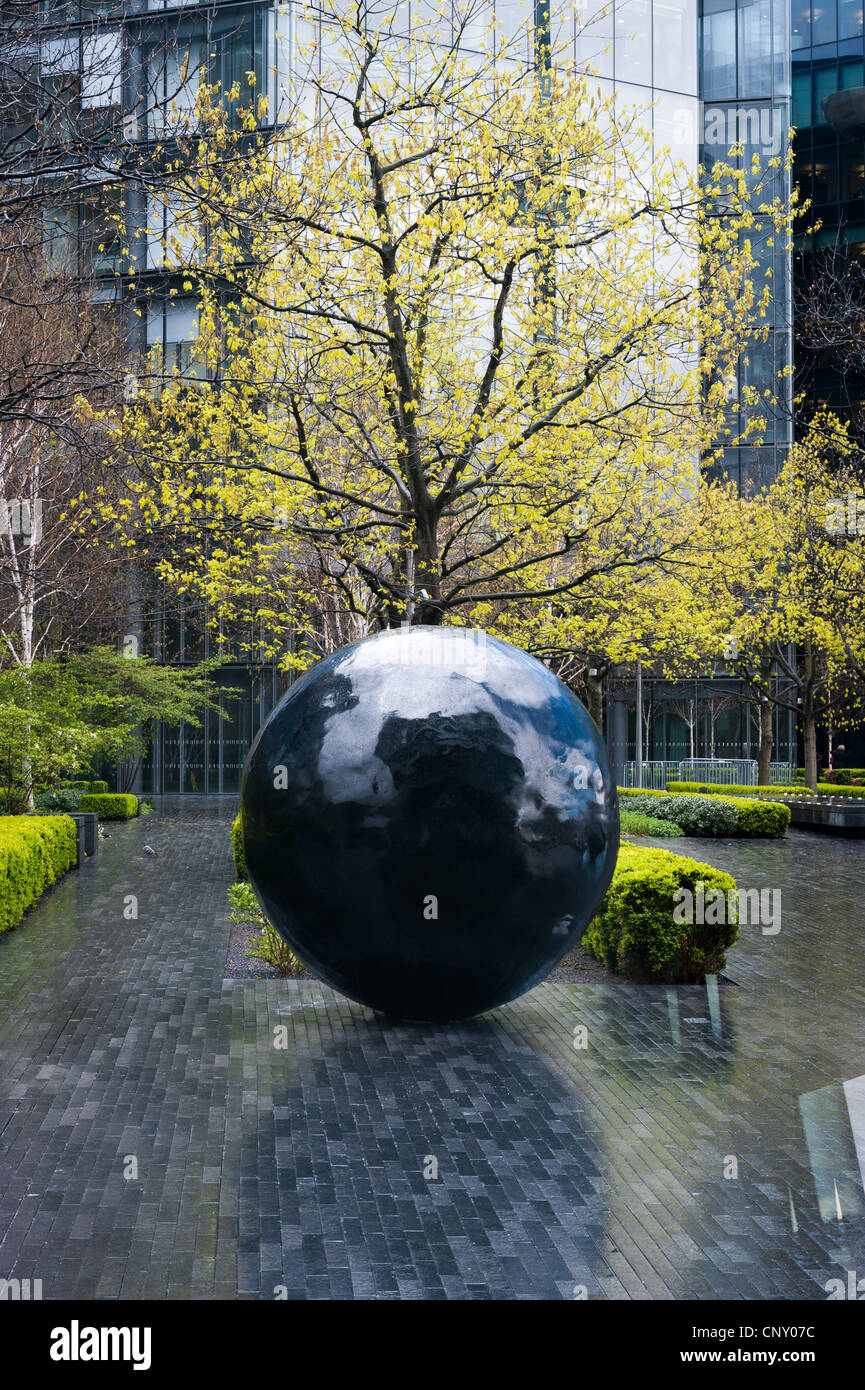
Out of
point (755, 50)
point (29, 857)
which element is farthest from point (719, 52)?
point (29, 857)

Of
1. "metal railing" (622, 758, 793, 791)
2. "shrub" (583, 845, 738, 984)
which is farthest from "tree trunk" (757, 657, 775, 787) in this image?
"shrub" (583, 845, 738, 984)

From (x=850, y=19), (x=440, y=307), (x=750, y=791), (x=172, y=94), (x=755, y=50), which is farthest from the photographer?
(x=850, y=19)

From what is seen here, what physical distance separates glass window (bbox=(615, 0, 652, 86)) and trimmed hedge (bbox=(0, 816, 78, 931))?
110 ft

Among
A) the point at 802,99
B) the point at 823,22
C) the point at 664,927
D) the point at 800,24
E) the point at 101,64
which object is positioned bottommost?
the point at 664,927

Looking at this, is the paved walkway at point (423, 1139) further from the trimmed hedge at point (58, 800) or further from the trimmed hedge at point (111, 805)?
the trimmed hedge at point (111, 805)

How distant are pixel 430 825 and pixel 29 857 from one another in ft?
30.2

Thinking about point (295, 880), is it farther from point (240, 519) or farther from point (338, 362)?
point (338, 362)

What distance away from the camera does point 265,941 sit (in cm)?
1153

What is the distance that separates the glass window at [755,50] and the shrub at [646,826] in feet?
102

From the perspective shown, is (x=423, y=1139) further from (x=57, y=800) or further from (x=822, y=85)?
(x=822, y=85)

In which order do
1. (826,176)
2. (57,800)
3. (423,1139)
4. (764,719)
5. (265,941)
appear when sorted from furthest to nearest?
(826,176) → (764,719) → (57,800) → (265,941) → (423,1139)

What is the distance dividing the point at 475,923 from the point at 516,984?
726 millimetres

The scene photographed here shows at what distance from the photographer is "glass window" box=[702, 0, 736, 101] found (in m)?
41.2
